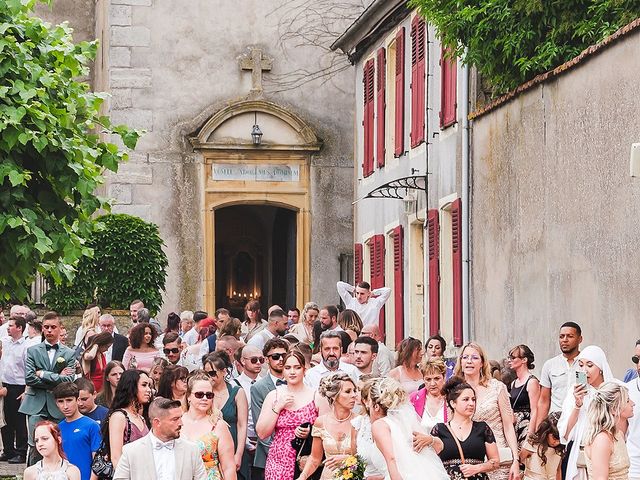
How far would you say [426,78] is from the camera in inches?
1034

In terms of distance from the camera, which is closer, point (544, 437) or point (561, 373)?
point (544, 437)

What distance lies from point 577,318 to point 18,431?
709 centimetres

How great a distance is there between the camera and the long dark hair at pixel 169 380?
13641 millimetres

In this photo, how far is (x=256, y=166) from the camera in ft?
112

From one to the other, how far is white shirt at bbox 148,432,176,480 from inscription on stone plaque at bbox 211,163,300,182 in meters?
22.3

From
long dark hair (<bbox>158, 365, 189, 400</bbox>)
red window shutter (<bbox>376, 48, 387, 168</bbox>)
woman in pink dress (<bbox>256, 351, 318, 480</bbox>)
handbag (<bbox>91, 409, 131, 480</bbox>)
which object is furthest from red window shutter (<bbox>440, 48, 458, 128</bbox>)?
handbag (<bbox>91, 409, 131, 480</bbox>)

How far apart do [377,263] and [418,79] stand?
4218mm

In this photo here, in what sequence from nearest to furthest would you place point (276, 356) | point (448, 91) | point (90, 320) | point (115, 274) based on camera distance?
point (276, 356) < point (90, 320) < point (448, 91) < point (115, 274)

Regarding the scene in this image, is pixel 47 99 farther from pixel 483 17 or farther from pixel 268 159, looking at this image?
pixel 268 159

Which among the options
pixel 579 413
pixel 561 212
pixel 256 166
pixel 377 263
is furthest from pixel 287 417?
pixel 256 166

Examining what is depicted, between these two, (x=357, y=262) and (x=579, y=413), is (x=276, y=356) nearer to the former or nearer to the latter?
(x=579, y=413)

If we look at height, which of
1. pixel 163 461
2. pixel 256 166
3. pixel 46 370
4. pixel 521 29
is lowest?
pixel 163 461

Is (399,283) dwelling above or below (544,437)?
above

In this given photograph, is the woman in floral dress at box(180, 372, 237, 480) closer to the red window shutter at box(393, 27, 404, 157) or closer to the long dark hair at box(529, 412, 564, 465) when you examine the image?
the long dark hair at box(529, 412, 564, 465)
